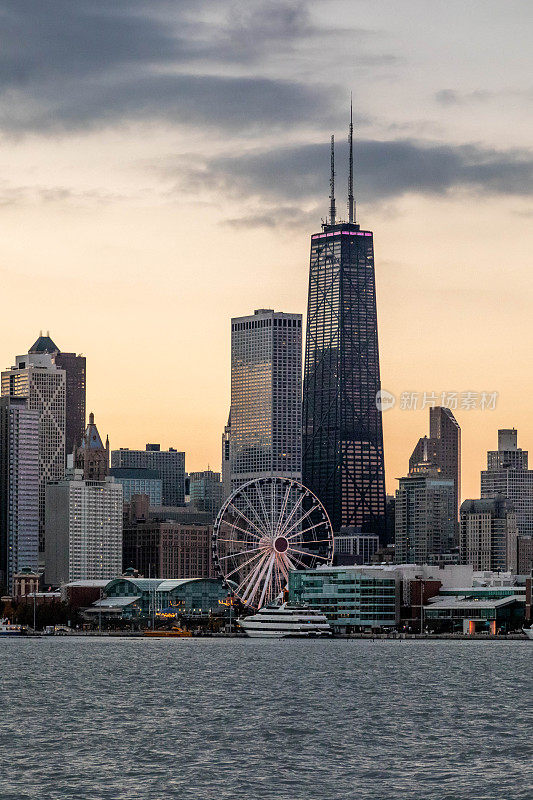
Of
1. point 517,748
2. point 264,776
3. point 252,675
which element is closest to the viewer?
point 264,776

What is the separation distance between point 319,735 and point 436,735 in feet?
24.8

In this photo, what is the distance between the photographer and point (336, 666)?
653ft

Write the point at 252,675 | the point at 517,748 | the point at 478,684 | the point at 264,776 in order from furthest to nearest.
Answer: the point at 252,675 < the point at 478,684 < the point at 517,748 < the point at 264,776

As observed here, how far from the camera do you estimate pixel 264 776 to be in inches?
3607

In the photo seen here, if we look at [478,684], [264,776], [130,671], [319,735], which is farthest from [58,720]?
[130,671]

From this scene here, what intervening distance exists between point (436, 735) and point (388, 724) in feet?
25.7

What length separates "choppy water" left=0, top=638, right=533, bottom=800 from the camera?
88.1 metres

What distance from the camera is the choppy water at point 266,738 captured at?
289 feet

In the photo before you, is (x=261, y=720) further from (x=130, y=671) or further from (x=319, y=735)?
(x=130, y=671)

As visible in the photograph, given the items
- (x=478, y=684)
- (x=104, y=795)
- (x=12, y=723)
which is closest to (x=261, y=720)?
(x=12, y=723)

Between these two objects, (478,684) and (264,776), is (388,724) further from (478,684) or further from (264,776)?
(478,684)

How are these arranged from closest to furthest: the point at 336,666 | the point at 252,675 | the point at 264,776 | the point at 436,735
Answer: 1. the point at 264,776
2. the point at 436,735
3. the point at 252,675
4. the point at 336,666

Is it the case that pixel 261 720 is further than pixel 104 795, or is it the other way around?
pixel 261 720

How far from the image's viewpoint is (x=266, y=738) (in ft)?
359
